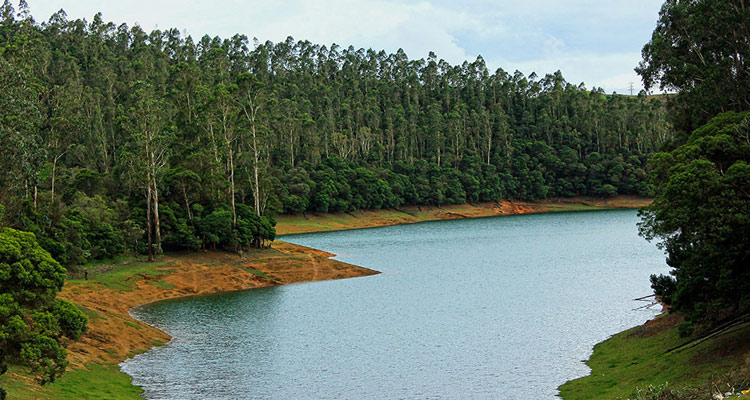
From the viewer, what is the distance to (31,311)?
80.5 ft

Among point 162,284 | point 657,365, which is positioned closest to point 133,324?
point 162,284

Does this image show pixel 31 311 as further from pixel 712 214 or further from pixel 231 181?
pixel 231 181

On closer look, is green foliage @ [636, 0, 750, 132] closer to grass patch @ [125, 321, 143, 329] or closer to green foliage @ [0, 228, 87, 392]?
green foliage @ [0, 228, 87, 392]

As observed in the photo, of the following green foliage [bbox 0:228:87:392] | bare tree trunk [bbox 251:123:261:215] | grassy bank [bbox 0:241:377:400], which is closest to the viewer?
green foliage [bbox 0:228:87:392]

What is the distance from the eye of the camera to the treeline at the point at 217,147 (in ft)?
187

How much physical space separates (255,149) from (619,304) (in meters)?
47.8

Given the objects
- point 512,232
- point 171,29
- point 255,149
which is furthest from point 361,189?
point 171,29

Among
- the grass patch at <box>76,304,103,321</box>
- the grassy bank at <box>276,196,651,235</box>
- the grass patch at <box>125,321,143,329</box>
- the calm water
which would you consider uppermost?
the grassy bank at <box>276,196,651,235</box>

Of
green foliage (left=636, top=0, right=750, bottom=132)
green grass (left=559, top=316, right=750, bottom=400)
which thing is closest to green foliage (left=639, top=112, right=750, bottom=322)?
green grass (left=559, top=316, right=750, bottom=400)

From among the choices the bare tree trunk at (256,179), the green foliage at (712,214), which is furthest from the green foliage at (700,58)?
the bare tree trunk at (256,179)

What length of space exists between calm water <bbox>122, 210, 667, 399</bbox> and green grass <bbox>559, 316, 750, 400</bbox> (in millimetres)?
1292

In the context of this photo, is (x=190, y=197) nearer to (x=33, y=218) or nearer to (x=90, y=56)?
(x=33, y=218)

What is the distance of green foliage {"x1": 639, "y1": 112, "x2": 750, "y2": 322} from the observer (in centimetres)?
2462

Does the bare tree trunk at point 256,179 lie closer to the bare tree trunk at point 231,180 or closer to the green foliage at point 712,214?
the bare tree trunk at point 231,180
